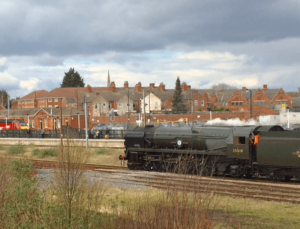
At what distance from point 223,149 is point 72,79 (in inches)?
5559

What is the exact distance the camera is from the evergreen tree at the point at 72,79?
518 feet

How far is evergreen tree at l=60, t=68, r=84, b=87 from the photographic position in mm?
158000

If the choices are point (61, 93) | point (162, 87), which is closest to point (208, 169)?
point (162, 87)

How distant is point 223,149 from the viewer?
22953 millimetres

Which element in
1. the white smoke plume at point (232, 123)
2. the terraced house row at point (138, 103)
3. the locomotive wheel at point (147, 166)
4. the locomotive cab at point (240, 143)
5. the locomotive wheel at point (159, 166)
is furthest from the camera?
the terraced house row at point (138, 103)

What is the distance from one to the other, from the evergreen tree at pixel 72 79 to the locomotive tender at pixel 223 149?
441 feet

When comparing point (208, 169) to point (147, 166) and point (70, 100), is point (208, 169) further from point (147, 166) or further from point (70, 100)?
point (70, 100)

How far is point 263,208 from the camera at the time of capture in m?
14.8

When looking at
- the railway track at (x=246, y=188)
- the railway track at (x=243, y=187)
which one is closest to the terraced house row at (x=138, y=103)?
the railway track at (x=243, y=187)

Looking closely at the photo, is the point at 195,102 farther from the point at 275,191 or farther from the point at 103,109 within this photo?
the point at 275,191

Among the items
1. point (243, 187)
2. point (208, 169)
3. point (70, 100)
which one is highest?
point (70, 100)

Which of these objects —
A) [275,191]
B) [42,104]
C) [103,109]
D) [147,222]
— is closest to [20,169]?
[147,222]

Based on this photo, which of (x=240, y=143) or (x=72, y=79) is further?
(x=72, y=79)

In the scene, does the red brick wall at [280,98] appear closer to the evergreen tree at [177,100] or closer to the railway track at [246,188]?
the evergreen tree at [177,100]
